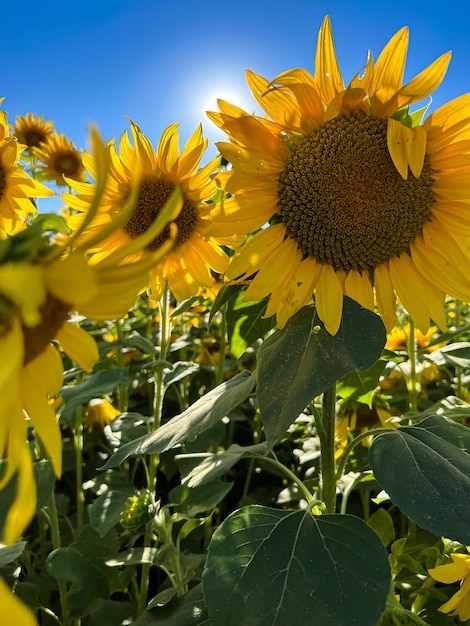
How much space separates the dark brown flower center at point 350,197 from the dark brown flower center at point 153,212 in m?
0.67

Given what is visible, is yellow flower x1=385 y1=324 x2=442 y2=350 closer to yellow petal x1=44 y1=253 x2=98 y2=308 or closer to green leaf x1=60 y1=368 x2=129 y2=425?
green leaf x1=60 y1=368 x2=129 y2=425

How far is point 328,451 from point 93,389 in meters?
0.76

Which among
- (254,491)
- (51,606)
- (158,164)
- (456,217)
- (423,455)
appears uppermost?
(158,164)

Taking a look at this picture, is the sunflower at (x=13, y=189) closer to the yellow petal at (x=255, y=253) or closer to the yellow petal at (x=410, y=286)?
the yellow petal at (x=255, y=253)

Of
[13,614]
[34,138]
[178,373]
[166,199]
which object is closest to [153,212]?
[166,199]

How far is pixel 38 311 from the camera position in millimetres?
547

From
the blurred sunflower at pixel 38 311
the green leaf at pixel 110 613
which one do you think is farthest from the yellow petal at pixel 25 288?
the green leaf at pixel 110 613

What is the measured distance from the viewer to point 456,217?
110cm

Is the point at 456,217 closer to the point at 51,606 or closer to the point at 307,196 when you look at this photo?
the point at 307,196

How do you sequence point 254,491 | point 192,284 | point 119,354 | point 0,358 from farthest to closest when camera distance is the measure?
point 119,354 < point 254,491 < point 192,284 < point 0,358

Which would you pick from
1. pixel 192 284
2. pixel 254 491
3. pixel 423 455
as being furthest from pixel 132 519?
pixel 254 491

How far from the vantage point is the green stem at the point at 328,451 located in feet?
3.40

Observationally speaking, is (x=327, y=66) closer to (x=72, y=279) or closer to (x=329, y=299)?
(x=329, y=299)

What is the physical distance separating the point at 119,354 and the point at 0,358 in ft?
6.62
